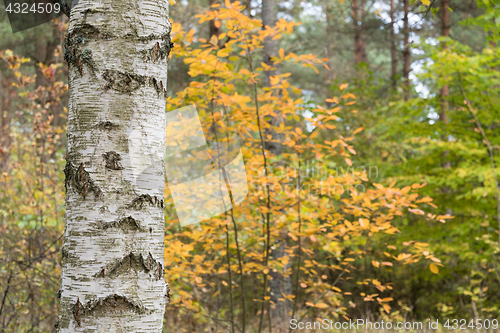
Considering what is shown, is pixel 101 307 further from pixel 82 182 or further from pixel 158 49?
pixel 158 49

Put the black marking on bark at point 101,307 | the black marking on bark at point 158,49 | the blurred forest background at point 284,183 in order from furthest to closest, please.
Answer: the blurred forest background at point 284,183 → the black marking on bark at point 158,49 → the black marking on bark at point 101,307

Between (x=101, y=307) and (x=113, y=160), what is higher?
(x=113, y=160)

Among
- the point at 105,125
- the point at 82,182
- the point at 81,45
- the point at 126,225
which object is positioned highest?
the point at 81,45

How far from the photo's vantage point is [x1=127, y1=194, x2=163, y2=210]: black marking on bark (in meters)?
1.09

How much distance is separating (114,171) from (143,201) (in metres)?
0.12

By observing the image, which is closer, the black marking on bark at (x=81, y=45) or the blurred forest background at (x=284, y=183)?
the black marking on bark at (x=81, y=45)

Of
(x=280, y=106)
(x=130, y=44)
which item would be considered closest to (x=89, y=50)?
(x=130, y=44)

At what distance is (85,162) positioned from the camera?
107 centimetres

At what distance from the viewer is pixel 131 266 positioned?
1.07 m

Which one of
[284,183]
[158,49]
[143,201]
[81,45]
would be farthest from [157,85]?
[284,183]

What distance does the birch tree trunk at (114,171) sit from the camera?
105 cm

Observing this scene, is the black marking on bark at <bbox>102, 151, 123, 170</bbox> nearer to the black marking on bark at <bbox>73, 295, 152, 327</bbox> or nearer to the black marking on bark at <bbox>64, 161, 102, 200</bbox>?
the black marking on bark at <bbox>64, 161, 102, 200</bbox>

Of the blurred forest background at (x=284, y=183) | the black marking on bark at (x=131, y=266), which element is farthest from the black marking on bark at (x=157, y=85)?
the blurred forest background at (x=284, y=183)

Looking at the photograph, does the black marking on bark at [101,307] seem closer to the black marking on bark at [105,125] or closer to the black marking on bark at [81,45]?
the black marking on bark at [105,125]
